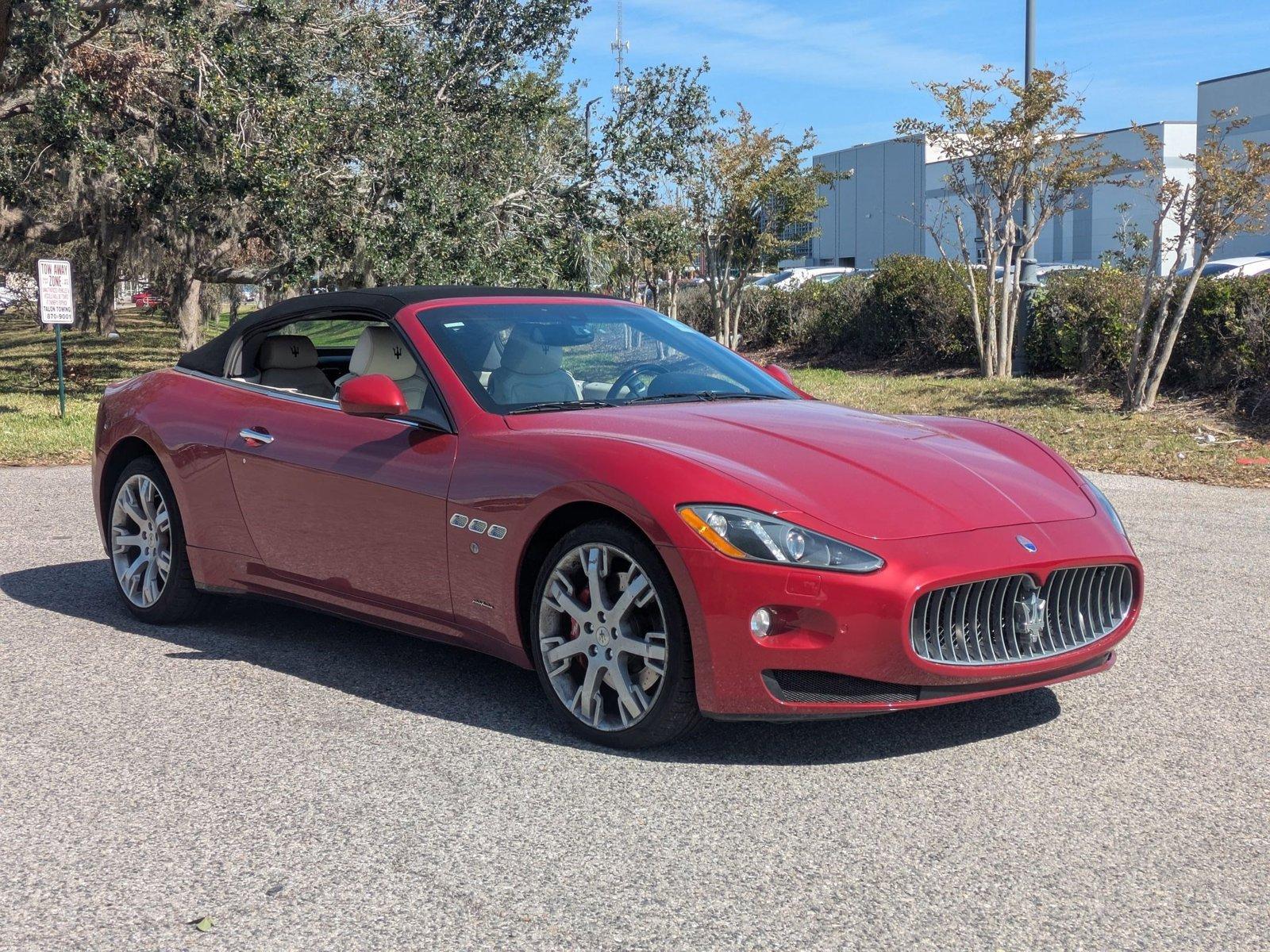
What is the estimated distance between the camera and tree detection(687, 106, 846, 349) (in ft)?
82.5

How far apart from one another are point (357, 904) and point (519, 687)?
1955mm

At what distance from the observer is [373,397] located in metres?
4.97

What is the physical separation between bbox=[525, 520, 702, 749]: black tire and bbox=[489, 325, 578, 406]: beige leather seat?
2.65 ft

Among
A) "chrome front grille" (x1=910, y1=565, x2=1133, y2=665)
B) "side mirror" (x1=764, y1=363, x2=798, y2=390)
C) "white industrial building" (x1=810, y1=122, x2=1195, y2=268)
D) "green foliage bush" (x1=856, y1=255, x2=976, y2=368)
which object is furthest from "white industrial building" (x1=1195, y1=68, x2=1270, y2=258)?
"chrome front grille" (x1=910, y1=565, x2=1133, y2=665)

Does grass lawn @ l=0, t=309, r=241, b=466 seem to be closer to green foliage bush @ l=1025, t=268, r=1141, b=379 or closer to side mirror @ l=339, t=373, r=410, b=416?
side mirror @ l=339, t=373, r=410, b=416

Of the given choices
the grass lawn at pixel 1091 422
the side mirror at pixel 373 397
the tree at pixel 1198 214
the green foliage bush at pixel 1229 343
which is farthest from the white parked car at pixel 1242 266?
A: the side mirror at pixel 373 397

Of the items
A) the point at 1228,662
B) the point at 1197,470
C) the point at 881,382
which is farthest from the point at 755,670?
the point at 881,382

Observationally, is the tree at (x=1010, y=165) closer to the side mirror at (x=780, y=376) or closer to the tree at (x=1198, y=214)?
the tree at (x=1198, y=214)

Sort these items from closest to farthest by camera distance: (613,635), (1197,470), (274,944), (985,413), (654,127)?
(274,944) → (613,635) → (1197,470) → (985,413) → (654,127)

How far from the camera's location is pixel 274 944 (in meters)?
3.09

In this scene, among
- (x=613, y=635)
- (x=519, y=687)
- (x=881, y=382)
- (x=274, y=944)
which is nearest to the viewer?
(x=274, y=944)

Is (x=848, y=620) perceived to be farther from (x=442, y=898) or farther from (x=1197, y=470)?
(x=1197, y=470)

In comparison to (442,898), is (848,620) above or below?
above

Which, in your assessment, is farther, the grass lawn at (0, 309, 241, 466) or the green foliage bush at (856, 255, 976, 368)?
the green foliage bush at (856, 255, 976, 368)
